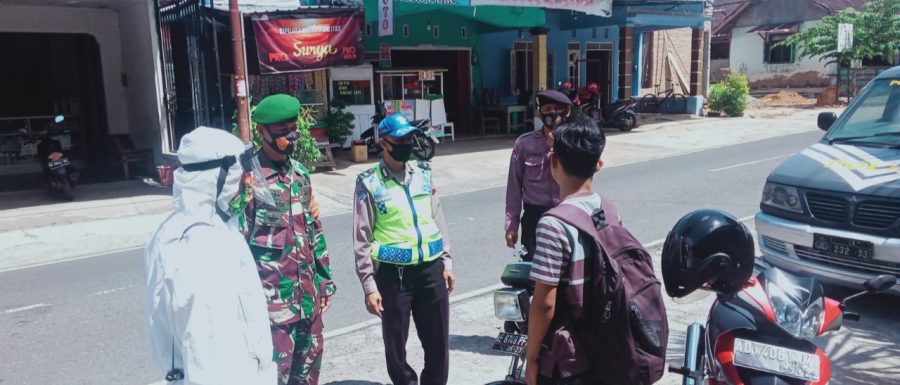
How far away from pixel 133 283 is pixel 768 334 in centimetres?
613

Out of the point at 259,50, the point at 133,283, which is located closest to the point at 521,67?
the point at 259,50

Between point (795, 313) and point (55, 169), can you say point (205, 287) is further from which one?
point (55, 169)

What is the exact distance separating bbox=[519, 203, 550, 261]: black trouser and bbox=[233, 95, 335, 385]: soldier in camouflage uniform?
5.28ft

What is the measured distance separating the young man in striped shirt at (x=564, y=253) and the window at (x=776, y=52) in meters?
38.9

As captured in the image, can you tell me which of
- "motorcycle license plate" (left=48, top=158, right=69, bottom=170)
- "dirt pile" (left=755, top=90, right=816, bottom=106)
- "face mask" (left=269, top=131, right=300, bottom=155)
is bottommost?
"dirt pile" (left=755, top=90, right=816, bottom=106)

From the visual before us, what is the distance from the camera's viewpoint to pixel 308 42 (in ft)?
44.6

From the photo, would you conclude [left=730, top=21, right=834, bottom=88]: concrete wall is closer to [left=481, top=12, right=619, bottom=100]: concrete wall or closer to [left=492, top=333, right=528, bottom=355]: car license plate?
[left=481, top=12, right=619, bottom=100]: concrete wall

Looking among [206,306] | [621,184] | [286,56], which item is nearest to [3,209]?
[286,56]

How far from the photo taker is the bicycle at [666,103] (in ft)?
86.7

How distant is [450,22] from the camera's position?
781 inches

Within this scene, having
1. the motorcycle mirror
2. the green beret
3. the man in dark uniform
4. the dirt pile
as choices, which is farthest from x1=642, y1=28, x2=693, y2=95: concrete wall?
the motorcycle mirror

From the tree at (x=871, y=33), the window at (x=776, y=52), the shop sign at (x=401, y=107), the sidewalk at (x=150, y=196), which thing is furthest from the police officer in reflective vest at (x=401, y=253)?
the window at (x=776, y=52)

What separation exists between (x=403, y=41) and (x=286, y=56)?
591cm

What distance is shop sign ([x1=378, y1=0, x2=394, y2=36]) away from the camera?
14.2 metres
